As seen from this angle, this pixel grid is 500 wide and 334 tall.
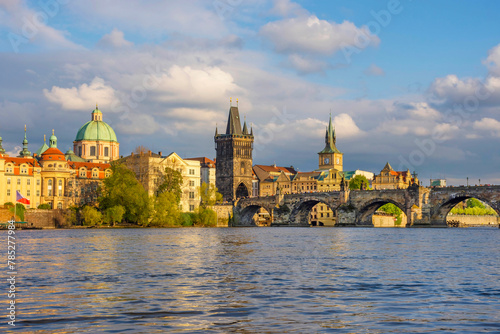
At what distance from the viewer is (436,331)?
15.9 meters

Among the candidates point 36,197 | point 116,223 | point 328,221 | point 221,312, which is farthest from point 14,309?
point 328,221

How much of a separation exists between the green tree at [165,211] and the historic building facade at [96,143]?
59332 mm

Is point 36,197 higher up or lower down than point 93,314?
higher up

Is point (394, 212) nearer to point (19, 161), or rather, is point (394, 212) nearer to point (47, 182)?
point (47, 182)

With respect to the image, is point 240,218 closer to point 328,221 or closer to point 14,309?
point 328,221

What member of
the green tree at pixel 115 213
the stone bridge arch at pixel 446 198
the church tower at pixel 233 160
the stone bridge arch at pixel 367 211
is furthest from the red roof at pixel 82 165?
the stone bridge arch at pixel 446 198

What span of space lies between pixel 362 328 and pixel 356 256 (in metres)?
24.5

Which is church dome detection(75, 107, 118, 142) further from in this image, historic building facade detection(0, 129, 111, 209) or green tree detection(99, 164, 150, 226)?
green tree detection(99, 164, 150, 226)

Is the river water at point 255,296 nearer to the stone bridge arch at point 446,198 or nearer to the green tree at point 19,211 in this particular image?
the green tree at point 19,211

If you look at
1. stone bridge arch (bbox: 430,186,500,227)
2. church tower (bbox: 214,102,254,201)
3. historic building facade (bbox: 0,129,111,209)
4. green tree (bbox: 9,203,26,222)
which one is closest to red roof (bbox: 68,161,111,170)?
historic building facade (bbox: 0,129,111,209)

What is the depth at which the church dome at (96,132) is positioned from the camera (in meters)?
170

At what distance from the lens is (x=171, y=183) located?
119875mm

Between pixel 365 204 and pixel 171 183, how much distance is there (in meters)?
38.3

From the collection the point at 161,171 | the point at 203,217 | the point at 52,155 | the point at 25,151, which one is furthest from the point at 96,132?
the point at 203,217
